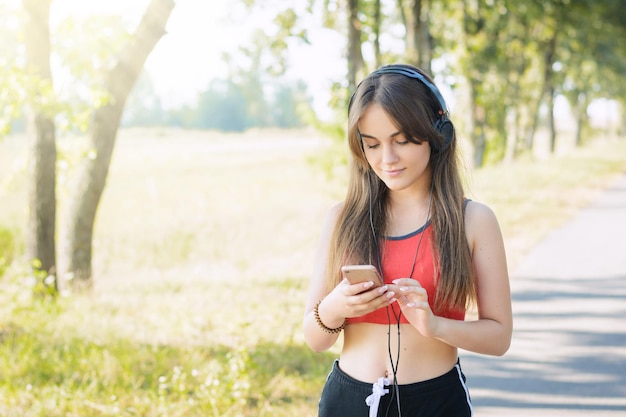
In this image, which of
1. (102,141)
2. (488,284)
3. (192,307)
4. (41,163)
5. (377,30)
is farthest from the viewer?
(377,30)

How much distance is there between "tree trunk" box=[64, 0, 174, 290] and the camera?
314 inches

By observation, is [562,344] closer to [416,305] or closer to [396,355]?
[396,355]

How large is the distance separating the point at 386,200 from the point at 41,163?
7001mm

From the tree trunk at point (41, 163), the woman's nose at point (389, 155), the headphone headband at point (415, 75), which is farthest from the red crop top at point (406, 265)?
the tree trunk at point (41, 163)

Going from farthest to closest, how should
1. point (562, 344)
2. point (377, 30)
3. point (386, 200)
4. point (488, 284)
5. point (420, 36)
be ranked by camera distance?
point (420, 36) → point (377, 30) → point (562, 344) → point (386, 200) → point (488, 284)

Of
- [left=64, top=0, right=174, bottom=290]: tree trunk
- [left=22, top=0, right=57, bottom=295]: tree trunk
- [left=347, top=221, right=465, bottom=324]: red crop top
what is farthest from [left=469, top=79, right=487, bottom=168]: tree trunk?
[left=347, top=221, right=465, bottom=324]: red crop top

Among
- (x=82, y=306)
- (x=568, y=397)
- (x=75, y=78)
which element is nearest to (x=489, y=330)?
(x=568, y=397)

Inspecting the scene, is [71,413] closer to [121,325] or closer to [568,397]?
[121,325]

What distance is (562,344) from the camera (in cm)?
568

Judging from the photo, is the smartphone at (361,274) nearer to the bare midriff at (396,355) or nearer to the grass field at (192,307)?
the bare midriff at (396,355)

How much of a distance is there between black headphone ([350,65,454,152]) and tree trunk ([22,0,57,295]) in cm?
659

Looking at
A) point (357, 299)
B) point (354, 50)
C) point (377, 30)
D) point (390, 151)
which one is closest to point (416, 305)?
point (357, 299)

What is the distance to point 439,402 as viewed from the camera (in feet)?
7.00

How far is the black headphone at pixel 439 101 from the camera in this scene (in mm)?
2164
